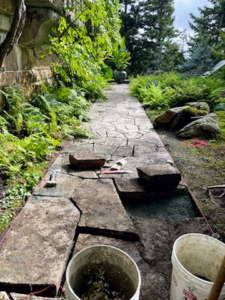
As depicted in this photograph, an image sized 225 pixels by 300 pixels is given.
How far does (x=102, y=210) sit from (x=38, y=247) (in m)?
0.59

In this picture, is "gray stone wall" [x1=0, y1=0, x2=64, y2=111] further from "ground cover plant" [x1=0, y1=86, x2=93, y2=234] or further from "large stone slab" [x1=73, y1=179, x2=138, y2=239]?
"large stone slab" [x1=73, y1=179, x2=138, y2=239]

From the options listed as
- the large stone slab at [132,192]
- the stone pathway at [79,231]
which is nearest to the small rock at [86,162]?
the stone pathway at [79,231]

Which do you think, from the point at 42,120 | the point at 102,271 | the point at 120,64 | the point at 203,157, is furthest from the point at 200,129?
the point at 120,64

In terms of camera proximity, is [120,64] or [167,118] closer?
[167,118]

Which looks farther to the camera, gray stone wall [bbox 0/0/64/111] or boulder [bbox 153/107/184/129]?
boulder [bbox 153/107/184/129]

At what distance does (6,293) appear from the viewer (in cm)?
116

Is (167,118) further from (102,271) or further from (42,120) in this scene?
(102,271)

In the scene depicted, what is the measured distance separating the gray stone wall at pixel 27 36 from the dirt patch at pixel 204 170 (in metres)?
2.61

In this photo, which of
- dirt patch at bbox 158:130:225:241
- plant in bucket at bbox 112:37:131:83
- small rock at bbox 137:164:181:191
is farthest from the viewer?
plant in bucket at bbox 112:37:131:83

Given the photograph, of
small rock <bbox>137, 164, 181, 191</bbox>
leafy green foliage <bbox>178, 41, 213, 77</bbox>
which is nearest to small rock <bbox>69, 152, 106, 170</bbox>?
small rock <bbox>137, 164, 181, 191</bbox>

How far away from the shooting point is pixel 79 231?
1.64 m

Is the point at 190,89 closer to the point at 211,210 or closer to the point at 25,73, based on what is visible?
the point at 25,73

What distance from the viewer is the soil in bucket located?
1.10m

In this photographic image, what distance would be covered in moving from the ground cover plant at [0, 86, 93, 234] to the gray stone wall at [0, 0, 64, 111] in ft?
0.85
